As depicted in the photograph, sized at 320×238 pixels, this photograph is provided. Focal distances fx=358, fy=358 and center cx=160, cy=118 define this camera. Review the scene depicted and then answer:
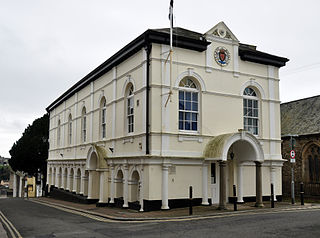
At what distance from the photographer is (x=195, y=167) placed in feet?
57.7

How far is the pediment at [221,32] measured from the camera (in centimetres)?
1884

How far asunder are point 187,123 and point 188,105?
916mm

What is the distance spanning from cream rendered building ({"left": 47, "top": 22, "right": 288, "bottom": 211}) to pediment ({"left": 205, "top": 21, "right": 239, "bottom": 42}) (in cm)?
5

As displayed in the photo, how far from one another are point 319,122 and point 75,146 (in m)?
18.9

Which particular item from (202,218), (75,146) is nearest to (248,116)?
(202,218)

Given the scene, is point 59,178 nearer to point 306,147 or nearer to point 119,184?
point 119,184

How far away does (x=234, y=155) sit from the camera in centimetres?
1895

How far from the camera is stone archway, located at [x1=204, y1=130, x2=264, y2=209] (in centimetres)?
1647

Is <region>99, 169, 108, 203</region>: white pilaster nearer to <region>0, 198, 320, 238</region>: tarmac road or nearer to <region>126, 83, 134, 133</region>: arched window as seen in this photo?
<region>126, 83, 134, 133</region>: arched window

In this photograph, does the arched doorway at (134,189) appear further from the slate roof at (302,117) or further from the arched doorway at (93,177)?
the slate roof at (302,117)

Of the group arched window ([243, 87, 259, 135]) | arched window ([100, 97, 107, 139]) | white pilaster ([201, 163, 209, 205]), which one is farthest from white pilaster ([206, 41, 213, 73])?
arched window ([100, 97, 107, 139])

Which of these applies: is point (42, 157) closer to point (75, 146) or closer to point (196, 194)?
point (75, 146)

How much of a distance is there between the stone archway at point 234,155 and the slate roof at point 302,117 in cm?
1044

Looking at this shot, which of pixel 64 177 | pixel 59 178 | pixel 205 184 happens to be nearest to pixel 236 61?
pixel 205 184
